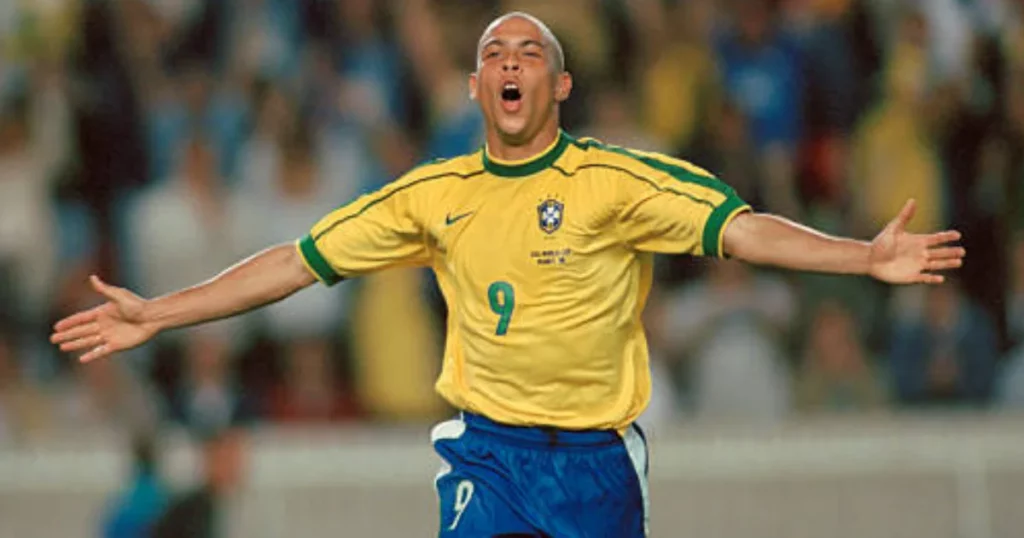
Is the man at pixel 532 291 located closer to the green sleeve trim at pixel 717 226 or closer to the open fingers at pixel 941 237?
the green sleeve trim at pixel 717 226

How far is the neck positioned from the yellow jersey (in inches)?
1.1

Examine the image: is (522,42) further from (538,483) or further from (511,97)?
(538,483)

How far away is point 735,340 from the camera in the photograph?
12445 mm

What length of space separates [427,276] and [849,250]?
6.01 m

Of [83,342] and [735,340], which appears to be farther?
[735,340]

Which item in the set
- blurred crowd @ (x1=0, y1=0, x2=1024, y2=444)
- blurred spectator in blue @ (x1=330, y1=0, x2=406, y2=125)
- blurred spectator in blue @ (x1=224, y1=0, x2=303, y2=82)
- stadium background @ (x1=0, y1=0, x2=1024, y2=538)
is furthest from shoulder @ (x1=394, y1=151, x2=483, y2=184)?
blurred spectator in blue @ (x1=224, y1=0, x2=303, y2=82)

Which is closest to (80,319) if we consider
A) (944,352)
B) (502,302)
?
(502,302)

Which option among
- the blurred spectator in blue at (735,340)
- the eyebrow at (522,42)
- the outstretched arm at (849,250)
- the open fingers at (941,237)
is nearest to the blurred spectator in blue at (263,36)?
the blurred spectator in blue at (735,340)

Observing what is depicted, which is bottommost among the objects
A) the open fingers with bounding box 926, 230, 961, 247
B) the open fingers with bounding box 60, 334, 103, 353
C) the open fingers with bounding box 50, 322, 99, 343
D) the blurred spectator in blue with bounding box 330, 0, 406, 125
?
the open fingers with bounding box 60, 334, 103, 353

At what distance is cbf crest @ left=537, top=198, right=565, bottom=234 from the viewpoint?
758 cm

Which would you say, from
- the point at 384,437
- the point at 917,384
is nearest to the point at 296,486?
the point at 384,437

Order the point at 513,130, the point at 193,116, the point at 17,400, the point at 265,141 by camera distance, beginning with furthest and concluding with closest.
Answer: the point at 193,116
the point at 265,141
the point at 17,400
the point at 513,130

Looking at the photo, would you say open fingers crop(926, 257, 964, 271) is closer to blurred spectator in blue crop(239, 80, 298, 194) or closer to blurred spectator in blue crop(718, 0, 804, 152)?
blurred spectator in blue crop(718, 0, 804, 152)

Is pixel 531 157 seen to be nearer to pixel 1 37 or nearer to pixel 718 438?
pixel 718 438
